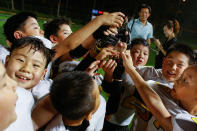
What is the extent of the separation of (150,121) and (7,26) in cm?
178

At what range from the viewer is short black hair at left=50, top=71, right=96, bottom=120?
869 millimetres

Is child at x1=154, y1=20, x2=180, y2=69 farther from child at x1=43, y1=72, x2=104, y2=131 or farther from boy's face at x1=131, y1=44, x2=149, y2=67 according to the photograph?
child at x1=43, y1=72, x2=104, y2=131

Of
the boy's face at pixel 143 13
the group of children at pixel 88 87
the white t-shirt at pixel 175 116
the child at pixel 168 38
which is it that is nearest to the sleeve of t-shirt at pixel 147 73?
the group of children at pixel 88 87

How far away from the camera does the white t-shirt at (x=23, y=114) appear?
82 cm

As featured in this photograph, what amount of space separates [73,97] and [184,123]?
2.12 feet

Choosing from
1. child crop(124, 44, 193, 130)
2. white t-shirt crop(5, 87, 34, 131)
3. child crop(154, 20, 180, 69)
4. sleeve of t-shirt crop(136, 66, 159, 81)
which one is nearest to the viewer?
white t-shirt crop(5, 87, 34, 131)

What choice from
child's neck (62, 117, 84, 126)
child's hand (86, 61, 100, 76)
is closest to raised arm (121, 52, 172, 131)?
child's hand (86, 61, 100, 76)

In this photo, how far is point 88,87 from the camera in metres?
0.91

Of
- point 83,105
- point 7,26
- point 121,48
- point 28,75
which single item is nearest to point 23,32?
point 7,26

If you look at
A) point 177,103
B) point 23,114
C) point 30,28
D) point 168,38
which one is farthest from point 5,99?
point 168,38

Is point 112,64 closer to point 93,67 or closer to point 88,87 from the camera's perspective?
point 93,67

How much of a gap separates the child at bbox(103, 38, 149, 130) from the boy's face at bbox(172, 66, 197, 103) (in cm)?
46

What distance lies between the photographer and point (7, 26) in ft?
6.36

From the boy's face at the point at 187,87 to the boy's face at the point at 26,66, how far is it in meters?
0.94
